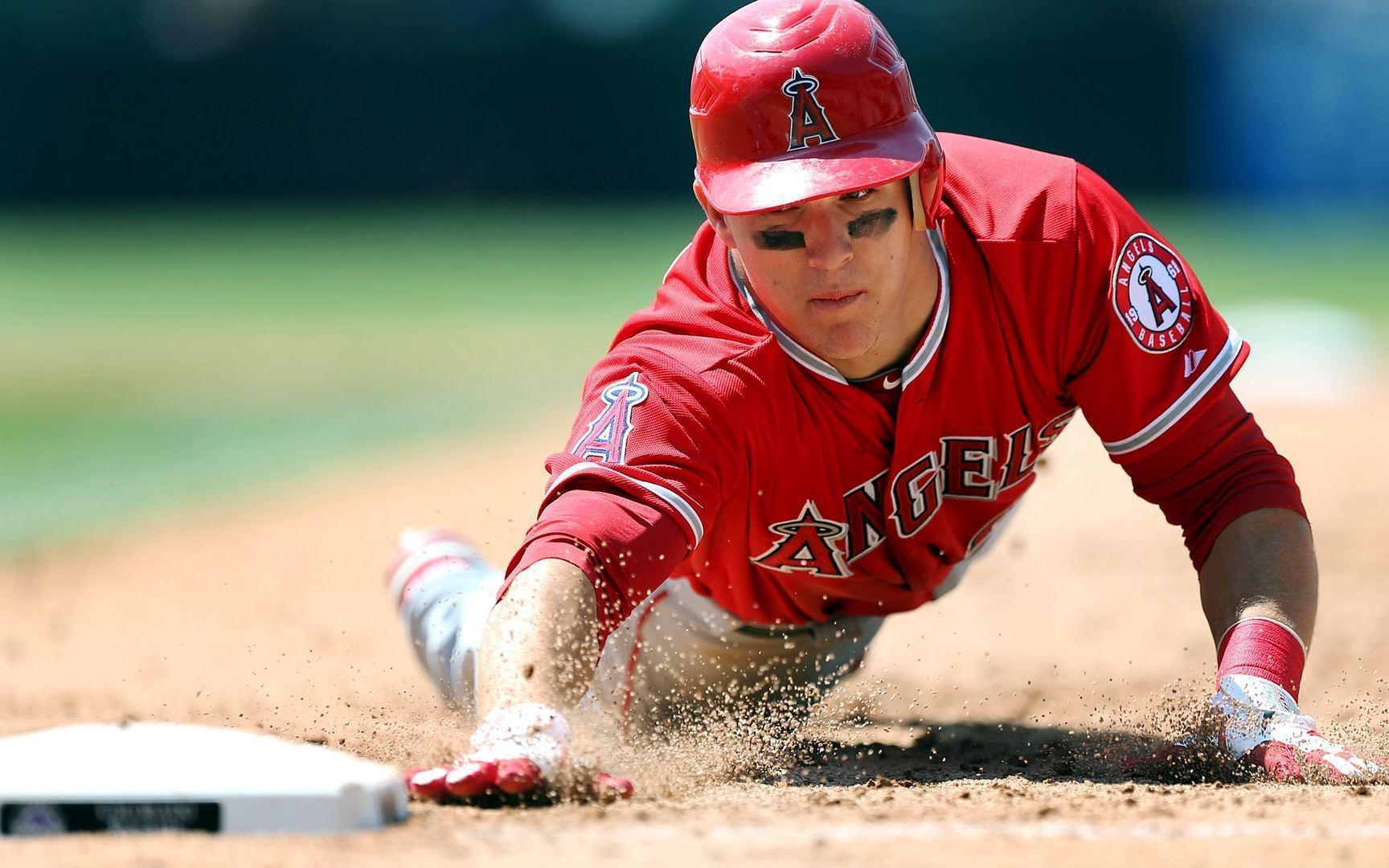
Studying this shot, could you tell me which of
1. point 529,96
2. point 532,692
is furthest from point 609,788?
point 529,96

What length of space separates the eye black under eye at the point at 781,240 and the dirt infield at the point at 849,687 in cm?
100

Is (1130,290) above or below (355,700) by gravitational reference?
above

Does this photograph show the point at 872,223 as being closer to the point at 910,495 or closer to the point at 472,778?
the point at 910,495

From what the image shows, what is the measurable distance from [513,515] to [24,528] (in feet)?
7.16

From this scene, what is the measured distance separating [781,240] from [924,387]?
0.44 m

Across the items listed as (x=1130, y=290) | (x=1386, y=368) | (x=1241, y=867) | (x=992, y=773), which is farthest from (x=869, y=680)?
(x=1386, y=368)

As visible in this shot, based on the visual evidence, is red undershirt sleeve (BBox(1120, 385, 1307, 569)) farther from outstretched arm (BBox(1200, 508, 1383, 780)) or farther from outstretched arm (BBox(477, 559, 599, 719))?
outstretched arm (BBox(477, 559, 599, 719))

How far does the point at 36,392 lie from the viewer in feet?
36.8

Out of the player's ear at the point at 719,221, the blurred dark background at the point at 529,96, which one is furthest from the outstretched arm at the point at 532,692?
the blurred dark background at the point at 529,96

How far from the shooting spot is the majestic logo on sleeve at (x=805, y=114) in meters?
3.09

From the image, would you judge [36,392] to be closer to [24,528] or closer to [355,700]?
[24,528]

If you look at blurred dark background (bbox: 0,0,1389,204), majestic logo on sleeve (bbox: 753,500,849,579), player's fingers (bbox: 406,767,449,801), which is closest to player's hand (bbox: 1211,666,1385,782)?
majestic logo on sleeve (bbox: 753,500,849,579)

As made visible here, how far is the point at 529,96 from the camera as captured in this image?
22.5 m

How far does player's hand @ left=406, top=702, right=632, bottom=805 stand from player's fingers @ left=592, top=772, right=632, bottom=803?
4 centimetres
